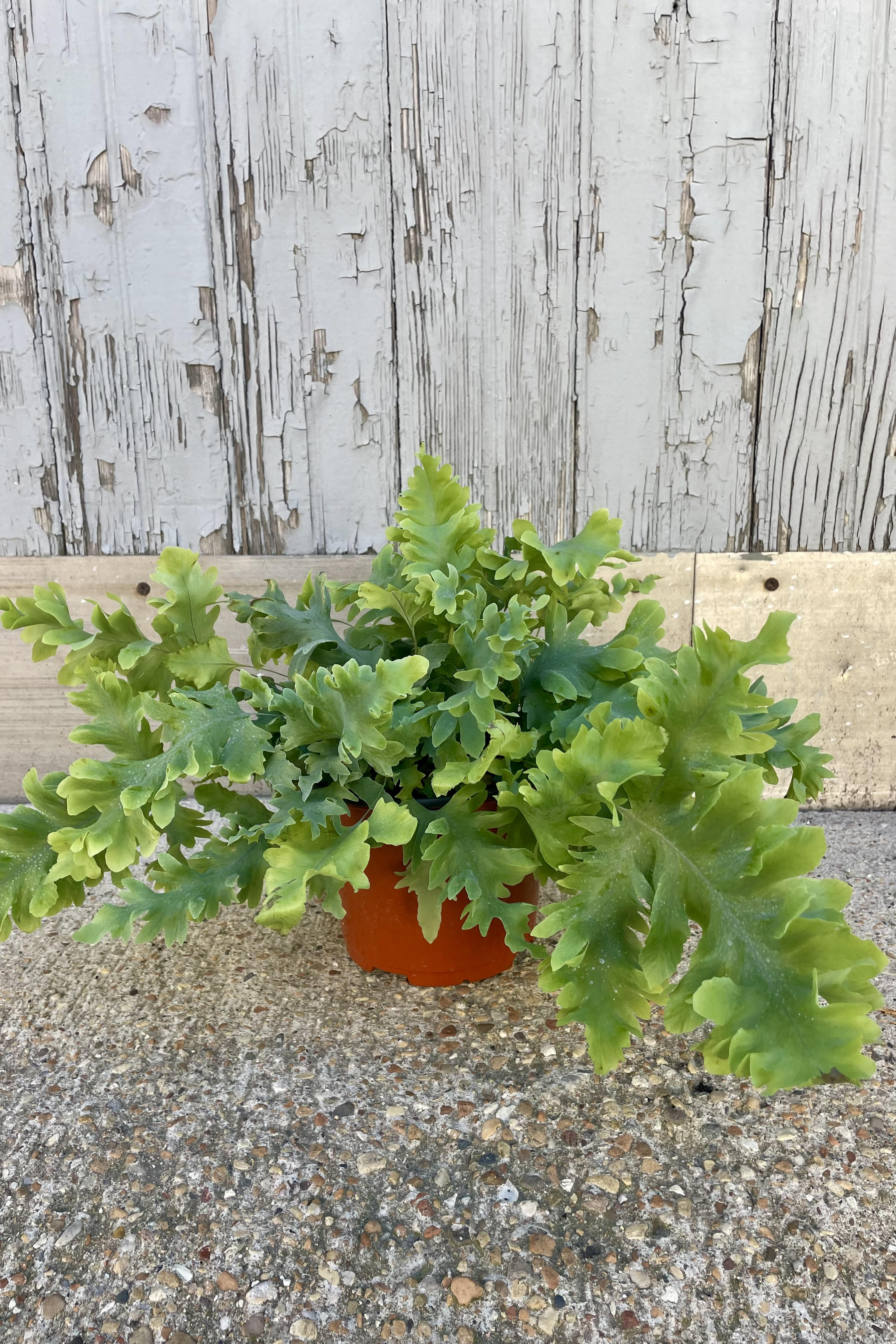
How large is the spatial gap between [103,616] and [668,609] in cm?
116

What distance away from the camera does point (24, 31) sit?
171 cm

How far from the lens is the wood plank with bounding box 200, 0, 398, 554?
1684 millimetres

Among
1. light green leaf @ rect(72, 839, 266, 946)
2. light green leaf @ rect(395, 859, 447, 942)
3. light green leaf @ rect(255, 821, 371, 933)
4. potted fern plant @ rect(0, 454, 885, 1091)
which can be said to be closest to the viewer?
potted fern plant @ rect(0, 454, 885, 1091)

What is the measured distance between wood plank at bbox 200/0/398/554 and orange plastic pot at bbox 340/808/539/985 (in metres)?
0.84

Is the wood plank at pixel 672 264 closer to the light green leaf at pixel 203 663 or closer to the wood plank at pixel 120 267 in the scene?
the wood plank at pixel 120 267

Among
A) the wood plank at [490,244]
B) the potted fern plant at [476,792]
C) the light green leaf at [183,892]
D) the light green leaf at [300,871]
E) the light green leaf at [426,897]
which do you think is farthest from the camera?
the wood plank at [490,244]

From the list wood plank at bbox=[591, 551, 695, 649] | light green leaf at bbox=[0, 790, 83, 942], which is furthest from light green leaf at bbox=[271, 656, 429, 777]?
wood plank at bbox=[591, 551, 695, 649]

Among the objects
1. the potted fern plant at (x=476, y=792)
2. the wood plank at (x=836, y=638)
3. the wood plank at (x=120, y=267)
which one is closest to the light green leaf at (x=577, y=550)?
the potted fern plant at (x=476, y=792)

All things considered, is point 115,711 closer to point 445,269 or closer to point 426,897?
point 426,897

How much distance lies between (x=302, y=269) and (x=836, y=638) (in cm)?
137

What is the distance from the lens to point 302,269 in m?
1.77

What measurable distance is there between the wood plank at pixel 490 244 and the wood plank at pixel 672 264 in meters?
0.05

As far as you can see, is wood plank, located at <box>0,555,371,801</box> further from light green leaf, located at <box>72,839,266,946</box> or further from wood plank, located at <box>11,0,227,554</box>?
light green leaf, located at <box>72,839,266,946</box>

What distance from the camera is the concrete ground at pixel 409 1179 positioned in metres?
0.84
